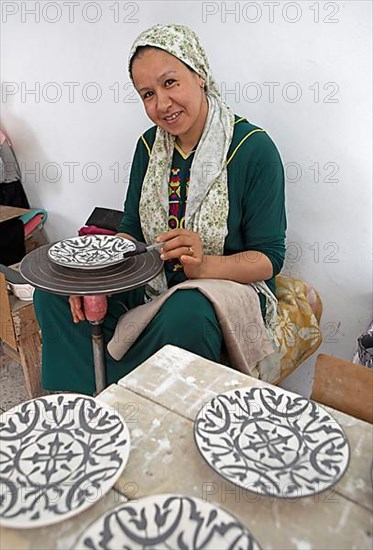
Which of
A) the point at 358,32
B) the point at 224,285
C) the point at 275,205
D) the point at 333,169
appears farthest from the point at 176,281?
the point at 358,32

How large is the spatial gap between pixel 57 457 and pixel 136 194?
109 centimetres

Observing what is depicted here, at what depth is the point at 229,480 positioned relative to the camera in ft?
2.19

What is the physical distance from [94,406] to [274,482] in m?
0.30

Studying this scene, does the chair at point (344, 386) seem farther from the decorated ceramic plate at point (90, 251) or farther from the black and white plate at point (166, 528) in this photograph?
the decorated ceramic plate at point (90, 251)

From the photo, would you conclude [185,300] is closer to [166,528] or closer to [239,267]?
[239,267]

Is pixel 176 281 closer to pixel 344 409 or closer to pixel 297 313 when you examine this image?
pixel 297 313

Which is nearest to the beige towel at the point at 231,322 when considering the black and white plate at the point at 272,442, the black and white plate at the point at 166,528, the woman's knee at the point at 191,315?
the woman's knee at the point at 191,315

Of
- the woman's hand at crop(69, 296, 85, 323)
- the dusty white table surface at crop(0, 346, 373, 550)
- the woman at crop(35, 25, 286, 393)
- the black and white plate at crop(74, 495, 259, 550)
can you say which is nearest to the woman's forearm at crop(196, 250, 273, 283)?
the woman at crop(35, 25, 286, 393)

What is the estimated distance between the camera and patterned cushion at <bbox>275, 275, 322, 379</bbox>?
A: 1.55 m

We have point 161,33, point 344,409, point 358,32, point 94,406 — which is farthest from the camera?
point 358,32

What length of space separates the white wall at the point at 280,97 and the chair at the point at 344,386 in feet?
2.78

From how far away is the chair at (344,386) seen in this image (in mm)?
873

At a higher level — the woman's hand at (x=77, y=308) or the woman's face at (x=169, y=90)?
the woman's face at (x=169, y=90)

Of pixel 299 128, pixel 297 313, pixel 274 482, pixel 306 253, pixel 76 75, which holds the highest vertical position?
pixel 76 75
